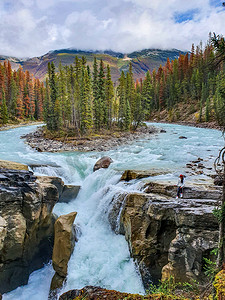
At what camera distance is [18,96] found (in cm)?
7031

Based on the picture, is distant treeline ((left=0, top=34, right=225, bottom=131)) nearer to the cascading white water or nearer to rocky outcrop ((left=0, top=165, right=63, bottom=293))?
the cascading white water

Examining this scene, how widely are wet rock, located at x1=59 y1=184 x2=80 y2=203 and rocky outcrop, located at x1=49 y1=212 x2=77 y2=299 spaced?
5232mm

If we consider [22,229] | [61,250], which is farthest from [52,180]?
[61,250]

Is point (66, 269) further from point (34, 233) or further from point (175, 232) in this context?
point (175, 232)

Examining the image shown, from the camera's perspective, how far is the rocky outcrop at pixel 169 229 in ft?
24.9

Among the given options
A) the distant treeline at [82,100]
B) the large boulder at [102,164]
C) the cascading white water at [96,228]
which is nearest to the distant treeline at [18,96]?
the distant treeline at [82,100]

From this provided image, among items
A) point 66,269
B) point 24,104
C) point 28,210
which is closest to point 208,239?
point 66,269

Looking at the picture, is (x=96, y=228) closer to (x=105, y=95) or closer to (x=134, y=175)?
(x=134, y=175)

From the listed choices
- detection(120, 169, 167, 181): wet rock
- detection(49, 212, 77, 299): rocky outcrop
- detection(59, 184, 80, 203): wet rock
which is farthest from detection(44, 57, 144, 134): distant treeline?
detection(49, 212, 77, 299): rocky outcrop

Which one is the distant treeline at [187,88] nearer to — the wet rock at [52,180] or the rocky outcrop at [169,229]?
the wet rock at [52,180]

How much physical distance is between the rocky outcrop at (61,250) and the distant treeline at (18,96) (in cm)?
5718

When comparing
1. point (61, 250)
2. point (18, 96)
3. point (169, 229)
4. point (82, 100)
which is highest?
point (18, 96)

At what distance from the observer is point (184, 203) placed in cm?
897

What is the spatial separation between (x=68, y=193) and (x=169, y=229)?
31.3 ft
